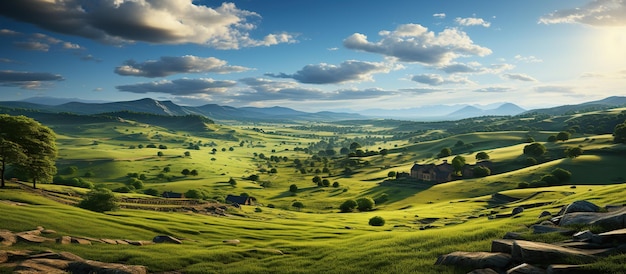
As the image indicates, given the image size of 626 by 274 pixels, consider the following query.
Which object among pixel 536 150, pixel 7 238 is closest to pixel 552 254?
pixel 7 238

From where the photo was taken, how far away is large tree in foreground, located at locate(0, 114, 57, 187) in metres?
59.6

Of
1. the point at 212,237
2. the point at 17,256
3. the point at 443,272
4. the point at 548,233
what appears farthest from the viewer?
the point at 212,237

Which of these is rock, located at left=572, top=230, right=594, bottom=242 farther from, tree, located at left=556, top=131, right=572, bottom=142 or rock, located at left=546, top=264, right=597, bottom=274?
tree, located at left=556, top=131, right=572, bottom=142

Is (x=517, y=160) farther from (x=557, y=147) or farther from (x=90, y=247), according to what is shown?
(x=90, y=247)

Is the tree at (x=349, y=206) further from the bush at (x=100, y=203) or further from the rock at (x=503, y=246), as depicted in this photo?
the rock at (x=503, y=246)

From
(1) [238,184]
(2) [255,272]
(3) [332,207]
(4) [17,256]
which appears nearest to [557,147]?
(3) [332,207]

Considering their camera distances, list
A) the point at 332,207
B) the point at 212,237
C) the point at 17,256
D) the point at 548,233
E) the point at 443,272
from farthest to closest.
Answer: the point at 332,207 < the point at 212,237 < the point at 17,256 < the point at 548,233 < the point at 443,272

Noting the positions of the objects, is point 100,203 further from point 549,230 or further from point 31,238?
point 549,230

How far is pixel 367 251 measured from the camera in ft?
93.0

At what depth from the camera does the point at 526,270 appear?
1720 centimetres

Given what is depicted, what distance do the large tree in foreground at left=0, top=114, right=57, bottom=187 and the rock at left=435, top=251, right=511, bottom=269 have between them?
71.0 m

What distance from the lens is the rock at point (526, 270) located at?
17000mm

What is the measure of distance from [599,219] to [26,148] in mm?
82458

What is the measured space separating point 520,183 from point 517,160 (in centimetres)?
5620
